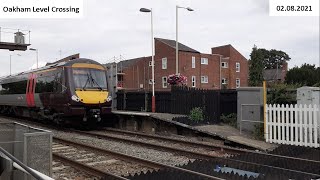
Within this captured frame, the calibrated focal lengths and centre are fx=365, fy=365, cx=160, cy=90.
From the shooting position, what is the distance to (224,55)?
58375mm

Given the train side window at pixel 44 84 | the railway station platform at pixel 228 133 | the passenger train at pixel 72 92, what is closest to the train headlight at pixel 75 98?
the passenger train at pixel 72 92

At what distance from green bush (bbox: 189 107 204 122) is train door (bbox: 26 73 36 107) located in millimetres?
8472

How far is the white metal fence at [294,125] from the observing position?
419 inches

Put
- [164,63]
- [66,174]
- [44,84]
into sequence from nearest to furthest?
[66,174] < [44,84] < [164,63]

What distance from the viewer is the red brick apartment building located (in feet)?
166

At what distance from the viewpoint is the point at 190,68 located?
167 ft

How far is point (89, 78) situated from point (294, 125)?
28.7 feet

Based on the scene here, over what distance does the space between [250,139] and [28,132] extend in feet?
26.2

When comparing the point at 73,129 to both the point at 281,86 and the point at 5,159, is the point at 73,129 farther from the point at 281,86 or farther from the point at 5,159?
the point at 5,159

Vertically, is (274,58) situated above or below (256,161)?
above

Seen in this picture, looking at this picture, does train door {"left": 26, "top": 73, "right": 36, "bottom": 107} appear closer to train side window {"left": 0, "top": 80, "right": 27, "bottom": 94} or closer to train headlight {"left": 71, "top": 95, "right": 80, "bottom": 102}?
train side window {"left": 0, "top": 80, "right": 27, "bottom": 94}

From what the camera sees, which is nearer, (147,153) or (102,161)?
(102,161)

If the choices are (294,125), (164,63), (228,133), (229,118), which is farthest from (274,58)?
(294,125)

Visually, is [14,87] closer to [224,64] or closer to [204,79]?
[204,79]
